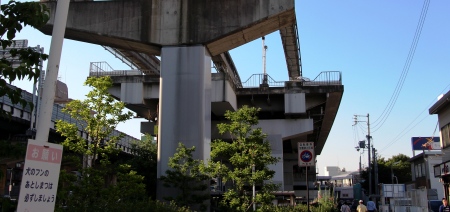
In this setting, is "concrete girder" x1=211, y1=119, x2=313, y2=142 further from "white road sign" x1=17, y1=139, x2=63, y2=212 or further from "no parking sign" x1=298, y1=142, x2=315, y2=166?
"white road sign" x1=17, y1=139, x2=63, y2=212

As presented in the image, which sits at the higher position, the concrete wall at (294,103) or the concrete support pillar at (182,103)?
the concrete wall at (294,103)

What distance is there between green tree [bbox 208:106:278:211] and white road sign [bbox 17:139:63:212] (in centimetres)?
1253

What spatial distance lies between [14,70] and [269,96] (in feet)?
103

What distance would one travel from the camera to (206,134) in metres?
22.2

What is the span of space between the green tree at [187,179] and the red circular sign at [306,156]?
413cm

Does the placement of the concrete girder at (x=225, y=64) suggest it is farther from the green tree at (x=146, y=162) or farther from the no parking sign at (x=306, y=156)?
the no parking sign at (x=306, y=156)

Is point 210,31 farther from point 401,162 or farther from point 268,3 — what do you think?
point 401,162

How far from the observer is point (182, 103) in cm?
2186

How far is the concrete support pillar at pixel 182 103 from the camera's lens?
847 inches

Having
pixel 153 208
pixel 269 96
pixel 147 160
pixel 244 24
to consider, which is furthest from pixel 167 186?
pixel 269 96

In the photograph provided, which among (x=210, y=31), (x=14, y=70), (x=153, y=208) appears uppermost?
(x=210, y=31)

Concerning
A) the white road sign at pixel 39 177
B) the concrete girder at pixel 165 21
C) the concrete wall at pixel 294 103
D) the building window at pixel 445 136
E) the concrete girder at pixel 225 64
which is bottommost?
the white road sign at pixel 39 177

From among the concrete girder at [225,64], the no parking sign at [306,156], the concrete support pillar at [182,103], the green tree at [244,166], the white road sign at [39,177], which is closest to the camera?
the white road sign at [39,177]

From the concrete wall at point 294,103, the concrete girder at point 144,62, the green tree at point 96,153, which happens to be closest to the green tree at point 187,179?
the green tree at point 96,153
